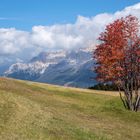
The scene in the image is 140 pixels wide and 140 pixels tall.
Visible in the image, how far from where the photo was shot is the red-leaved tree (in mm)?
63188

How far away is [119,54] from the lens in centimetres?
6272

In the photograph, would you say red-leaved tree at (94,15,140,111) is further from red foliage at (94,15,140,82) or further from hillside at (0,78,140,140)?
hillside at (0,78,140,140)

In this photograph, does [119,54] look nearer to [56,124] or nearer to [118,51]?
[118,51]

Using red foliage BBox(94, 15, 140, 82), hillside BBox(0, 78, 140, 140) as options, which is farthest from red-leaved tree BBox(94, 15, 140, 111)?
hillside BBox(0, 78, 140, 140)

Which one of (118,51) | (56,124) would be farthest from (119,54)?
(56,124)

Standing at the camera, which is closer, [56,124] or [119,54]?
[56,124]

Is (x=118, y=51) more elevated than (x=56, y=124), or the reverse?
(x=118, y=51)

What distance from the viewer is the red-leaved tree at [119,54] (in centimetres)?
6319

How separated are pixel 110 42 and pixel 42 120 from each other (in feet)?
89.4

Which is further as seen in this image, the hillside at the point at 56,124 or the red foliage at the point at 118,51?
the red foliage at the point at 118,51

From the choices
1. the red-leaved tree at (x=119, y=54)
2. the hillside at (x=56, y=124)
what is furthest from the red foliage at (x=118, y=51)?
the hillside at (x=56, y=124)

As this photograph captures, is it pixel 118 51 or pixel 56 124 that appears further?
pixel 118 51

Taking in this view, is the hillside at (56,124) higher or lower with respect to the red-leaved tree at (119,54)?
lower

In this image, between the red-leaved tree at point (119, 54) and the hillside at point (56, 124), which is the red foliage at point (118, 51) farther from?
the hillside at point (56, 124)
